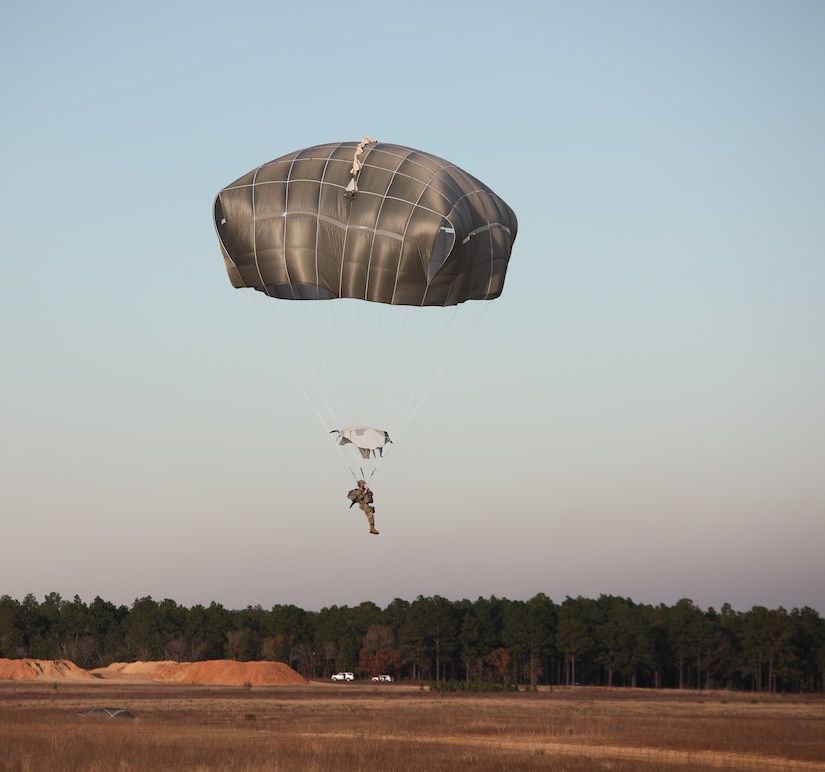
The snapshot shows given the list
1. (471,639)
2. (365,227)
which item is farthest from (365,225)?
(471,639)

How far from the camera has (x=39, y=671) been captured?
108 m

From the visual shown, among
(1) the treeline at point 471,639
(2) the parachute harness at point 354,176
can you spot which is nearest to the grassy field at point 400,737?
(2) the parachute harness at point 354,176

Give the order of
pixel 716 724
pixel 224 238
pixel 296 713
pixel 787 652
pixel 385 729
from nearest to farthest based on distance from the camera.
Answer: pixel 224 238
pixel 385 729
pixel 716 724
pixel 296 713
pixel 787 652

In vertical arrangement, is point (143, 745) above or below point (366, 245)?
below

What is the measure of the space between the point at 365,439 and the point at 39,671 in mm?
88155

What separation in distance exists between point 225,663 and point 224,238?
252ft

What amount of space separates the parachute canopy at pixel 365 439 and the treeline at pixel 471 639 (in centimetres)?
8044

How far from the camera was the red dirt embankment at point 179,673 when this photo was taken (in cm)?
9881

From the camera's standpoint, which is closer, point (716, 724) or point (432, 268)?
point (432, 268)

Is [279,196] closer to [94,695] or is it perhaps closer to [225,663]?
[94,695]

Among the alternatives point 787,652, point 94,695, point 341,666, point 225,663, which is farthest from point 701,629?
point 94,695

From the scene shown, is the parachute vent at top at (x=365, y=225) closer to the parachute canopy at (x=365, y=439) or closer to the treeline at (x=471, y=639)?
the parachute canopy at (x=365, y=439)

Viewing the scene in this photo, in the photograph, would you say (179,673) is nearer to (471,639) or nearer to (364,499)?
(471,639)

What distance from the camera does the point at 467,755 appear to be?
110 ft
